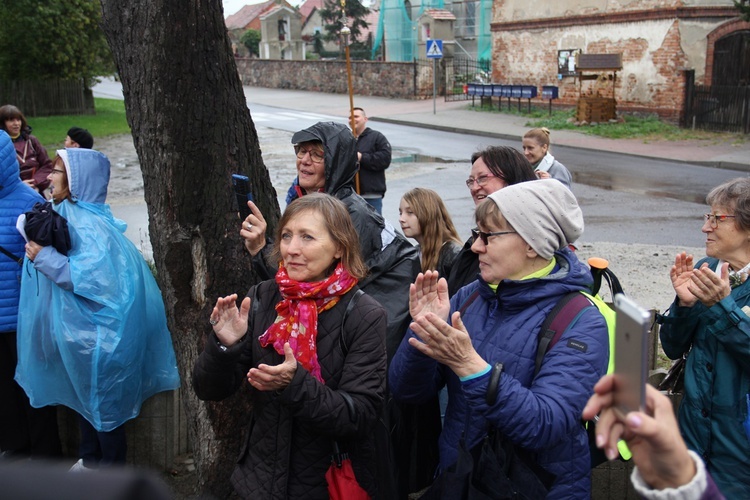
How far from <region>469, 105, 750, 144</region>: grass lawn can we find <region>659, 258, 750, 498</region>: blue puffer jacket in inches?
703

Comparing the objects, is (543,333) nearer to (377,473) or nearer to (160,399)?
(377,473)

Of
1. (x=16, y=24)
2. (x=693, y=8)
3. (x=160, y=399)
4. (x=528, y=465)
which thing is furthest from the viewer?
(x=16, y=24)

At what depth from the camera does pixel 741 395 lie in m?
2.96

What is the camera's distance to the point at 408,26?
4316 cm

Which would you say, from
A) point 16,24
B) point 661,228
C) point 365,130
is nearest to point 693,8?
point 661,228

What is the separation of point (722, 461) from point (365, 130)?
6.24m

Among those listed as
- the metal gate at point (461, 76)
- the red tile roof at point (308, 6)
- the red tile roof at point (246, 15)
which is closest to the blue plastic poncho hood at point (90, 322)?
the metal gate at point (461, 76)

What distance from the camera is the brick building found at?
21.4m

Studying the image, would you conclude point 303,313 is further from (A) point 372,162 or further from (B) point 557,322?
(A) point 372,162

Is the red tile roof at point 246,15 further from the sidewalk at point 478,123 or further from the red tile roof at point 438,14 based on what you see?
the red tile roof at point 438,14

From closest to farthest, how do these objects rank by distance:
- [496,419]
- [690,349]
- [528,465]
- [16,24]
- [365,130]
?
[496,419]
[528,465]
[690,349]
[365,130]
[16,24]

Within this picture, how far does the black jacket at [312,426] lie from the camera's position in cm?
284

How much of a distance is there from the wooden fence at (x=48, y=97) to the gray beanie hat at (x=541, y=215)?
2664 centimetres

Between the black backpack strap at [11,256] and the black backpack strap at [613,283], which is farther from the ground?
the black backpack strap at [613,283]
